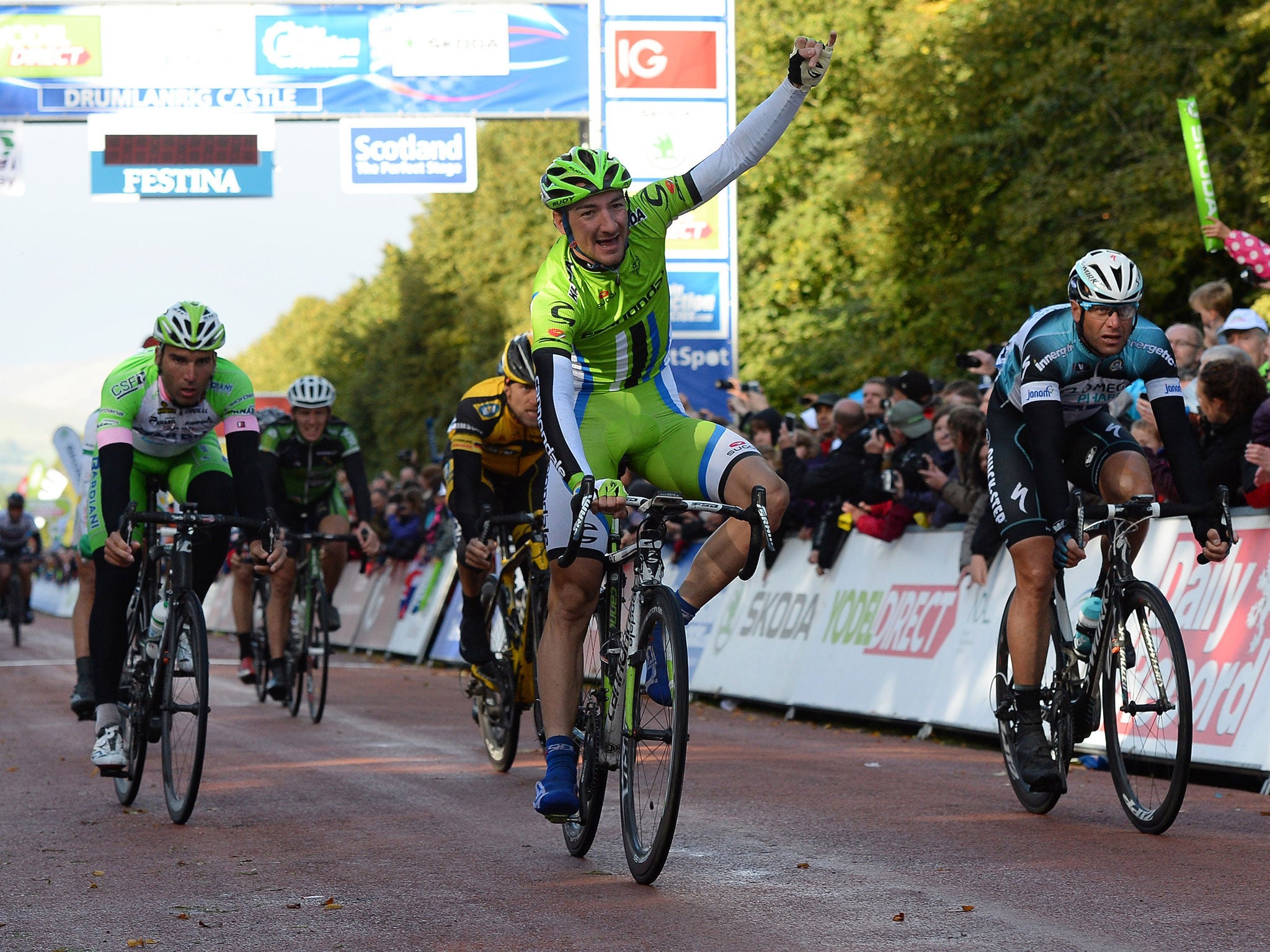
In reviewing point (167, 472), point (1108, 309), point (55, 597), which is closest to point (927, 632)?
point (1108, 309)

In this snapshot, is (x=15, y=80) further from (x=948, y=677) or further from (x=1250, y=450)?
(x=1250, y=450)

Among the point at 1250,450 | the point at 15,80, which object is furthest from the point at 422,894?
the point at 15,80

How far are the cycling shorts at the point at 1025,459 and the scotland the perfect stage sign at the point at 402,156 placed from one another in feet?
55.0

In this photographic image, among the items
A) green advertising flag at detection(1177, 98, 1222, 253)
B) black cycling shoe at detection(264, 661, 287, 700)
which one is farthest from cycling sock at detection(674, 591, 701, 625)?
green advertising flag at detection(1177, 98, 1222, 253)

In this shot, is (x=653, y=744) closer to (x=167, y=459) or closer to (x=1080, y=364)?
(x=1080, y=364)

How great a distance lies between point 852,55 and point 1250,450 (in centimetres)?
3361

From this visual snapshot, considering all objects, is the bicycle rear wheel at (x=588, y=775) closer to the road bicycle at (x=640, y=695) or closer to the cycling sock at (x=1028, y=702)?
the road bicycle at (x=640, y=695)

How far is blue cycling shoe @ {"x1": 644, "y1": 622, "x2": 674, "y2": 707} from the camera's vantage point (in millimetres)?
5746

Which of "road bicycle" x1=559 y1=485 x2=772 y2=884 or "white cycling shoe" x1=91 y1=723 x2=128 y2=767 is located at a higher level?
"road bicycle" x1=559 y1=485 x2=772 y2=884

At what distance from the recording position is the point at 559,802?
20.4 feet

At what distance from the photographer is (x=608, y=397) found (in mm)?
6461

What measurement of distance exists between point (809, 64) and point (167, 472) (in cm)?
393

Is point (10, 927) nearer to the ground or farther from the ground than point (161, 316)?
nearer to the ground

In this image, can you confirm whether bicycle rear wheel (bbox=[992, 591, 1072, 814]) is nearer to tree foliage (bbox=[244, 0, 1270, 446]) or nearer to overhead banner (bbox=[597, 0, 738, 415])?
overhead banner (bbox=[597, 0, 738, 415])
